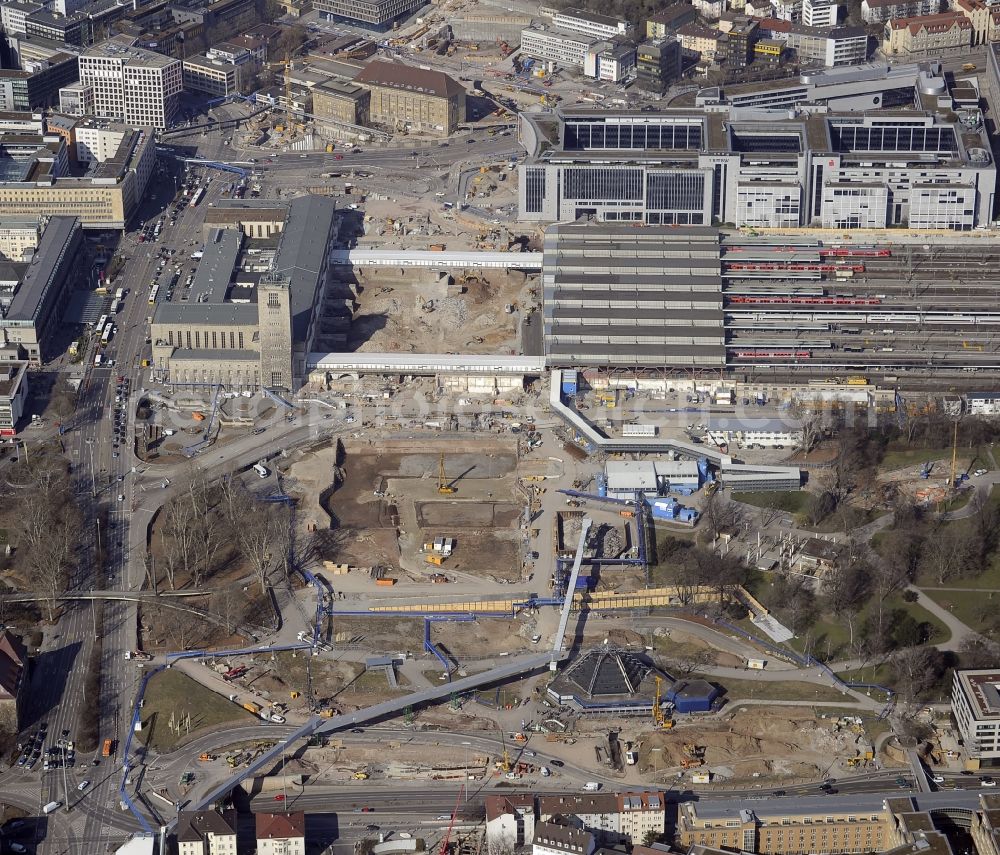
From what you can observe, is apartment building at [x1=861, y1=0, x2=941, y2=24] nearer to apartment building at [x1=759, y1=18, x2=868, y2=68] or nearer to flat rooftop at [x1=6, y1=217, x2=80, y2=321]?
apartment building at [x1=759, y1=18, x2=868, y2=68]

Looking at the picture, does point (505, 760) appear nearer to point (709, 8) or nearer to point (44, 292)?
point (44, 292)

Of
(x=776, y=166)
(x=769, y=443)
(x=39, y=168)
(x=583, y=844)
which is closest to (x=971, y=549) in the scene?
(x=769, y=443)

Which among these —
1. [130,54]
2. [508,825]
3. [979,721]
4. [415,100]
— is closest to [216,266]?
[415,100]

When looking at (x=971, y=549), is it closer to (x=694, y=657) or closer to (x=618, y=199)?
(x=694, y=657)

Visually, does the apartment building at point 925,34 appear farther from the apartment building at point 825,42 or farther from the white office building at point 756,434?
the white office building at point 756,434

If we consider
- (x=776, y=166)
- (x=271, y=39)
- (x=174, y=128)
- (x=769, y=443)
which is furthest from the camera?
(x=271, y=39)

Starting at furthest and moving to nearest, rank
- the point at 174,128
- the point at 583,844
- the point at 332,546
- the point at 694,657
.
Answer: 1. the point at 174,128
2. the point at 332,546
3. the point at 694,657
4. the point at 583,844

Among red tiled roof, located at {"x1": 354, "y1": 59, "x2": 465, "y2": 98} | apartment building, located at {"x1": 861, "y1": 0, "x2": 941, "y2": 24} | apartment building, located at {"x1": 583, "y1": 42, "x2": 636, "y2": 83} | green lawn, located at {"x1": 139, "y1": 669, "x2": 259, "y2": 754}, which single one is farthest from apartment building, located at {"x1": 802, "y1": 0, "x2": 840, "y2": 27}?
green lawn, located at {"x1": 139, "y1": 669, "x2": 259, "y2": 754}
